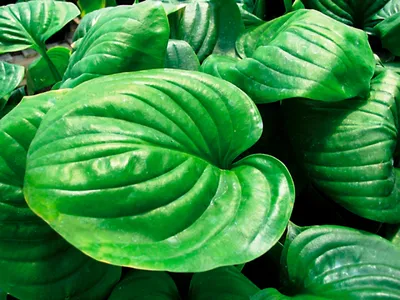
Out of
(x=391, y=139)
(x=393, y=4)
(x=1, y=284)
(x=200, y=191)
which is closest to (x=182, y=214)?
(x=200, y=191)

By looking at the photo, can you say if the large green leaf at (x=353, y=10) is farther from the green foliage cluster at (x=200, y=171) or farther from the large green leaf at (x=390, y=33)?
the green foliage cluster at (x=200, y=171)

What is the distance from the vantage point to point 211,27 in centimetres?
90

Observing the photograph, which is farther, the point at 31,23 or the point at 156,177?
the point at 31,23

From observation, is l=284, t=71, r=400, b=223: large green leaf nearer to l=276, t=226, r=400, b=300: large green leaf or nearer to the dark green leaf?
l=276, t=226, r=400, b=300: large green leaf

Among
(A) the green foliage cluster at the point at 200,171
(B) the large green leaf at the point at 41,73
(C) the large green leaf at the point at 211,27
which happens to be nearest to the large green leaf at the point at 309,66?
(A) the green foliage cluster at the point at 200,171

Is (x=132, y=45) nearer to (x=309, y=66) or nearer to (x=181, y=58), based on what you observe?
(x=181, y=58)

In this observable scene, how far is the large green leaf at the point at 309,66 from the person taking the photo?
650 millimetres

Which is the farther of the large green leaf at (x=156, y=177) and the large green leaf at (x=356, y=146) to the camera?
the large green leaf at (x=356, y=146)

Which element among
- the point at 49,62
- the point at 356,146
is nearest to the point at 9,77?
the point at 49,62

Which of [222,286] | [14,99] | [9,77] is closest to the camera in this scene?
[222,286]

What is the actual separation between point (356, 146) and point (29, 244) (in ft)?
1.58

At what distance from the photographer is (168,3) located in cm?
96

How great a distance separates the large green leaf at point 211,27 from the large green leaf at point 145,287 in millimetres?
450

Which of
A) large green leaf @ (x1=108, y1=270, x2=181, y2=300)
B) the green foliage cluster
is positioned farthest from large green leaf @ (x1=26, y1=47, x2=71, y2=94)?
large green leaf @ (x1=108, y1=270, x2=181, y2=300)
